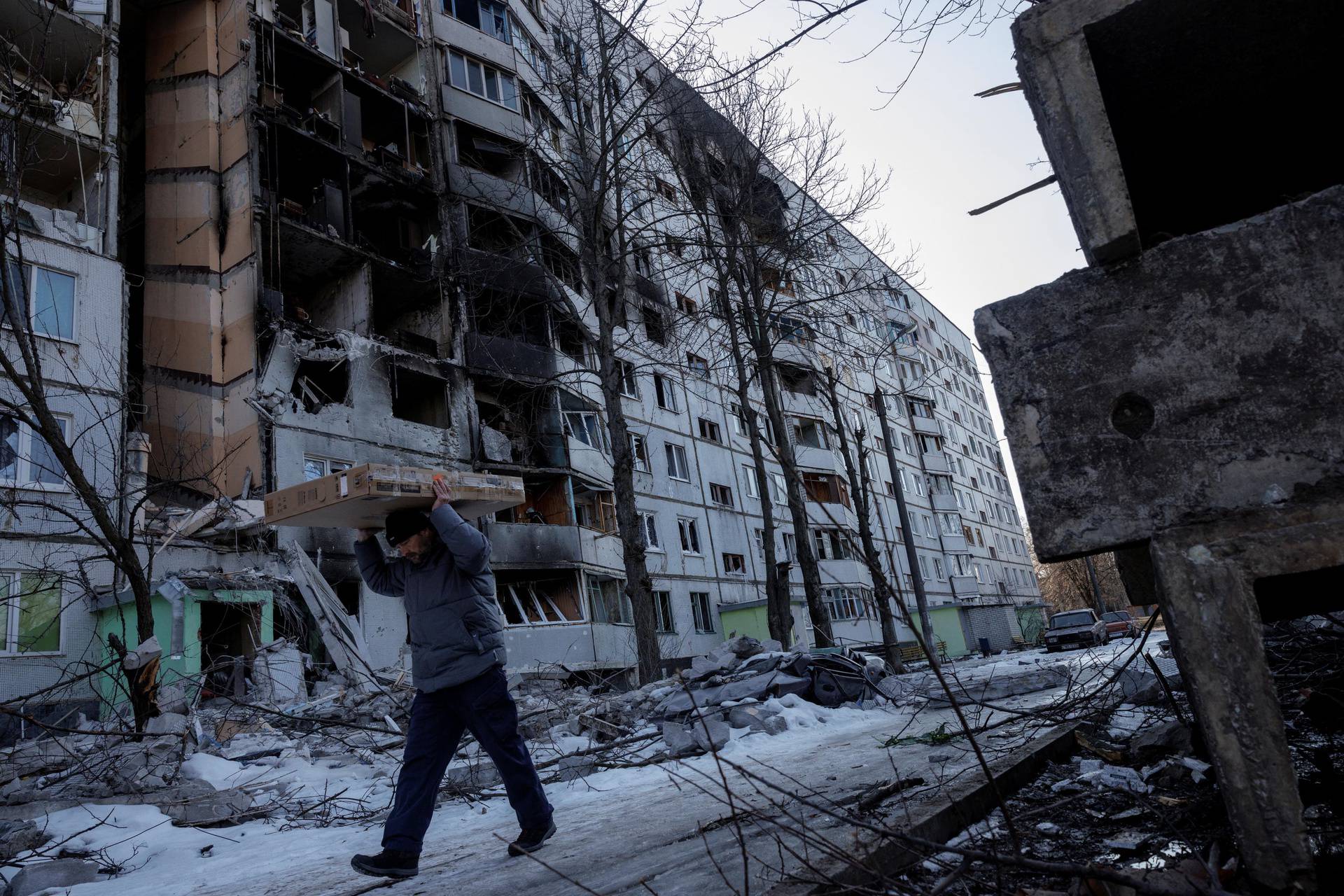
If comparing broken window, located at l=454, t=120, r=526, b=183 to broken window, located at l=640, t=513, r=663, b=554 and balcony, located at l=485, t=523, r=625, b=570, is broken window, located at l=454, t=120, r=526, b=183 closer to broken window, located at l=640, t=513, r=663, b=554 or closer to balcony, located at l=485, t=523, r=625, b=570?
balcony, located at l=485, t=523, r=625, b=570

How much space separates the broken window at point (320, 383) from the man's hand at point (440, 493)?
18.4 m

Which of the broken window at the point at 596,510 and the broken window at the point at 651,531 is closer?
the broken window at the point at 596,510

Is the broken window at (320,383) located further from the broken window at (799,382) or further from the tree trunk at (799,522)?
the broken window at (799,382)

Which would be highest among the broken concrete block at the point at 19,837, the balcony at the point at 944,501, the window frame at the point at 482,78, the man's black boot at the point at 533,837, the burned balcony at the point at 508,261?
the window frame at the point at 482,78

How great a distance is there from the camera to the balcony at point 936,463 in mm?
53375

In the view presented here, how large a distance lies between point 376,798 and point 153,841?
5.80ft

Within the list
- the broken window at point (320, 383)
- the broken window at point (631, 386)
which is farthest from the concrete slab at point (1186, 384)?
the broken window at point (631, 386)

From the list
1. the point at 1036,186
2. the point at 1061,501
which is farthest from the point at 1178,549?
the point at 1036,186

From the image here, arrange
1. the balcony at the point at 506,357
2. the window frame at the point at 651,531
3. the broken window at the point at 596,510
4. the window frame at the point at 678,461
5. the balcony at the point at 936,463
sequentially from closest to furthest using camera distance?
the balcony at the point at 506,357
the broken window at the point at 596,510
the window frame at the point at 651,531
the window frame at the point at 678,461
the balcony at the point at 936,463

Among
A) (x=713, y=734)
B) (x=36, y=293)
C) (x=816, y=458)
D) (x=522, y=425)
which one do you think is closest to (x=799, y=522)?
(x=522, y=425)

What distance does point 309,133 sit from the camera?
24.2m

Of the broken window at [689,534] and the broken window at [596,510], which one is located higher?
the broken window at [596,510]

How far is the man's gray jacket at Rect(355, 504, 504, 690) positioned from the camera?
443 centimetres

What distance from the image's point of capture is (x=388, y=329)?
2806cm
